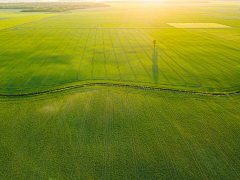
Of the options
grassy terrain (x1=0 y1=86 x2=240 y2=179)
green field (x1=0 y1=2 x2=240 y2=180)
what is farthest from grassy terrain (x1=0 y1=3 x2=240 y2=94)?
grassy terrain (x1=0 y1=86 x2=240 y2=179)

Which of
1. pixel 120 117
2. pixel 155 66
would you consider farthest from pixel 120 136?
pixel 155 66

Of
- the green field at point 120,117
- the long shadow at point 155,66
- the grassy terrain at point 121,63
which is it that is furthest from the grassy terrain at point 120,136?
the long shadow at point 155,66

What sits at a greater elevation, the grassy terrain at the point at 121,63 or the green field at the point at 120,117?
the grassy terrain at the point at 121,63

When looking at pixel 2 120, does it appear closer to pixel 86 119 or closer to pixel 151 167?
pixel 86 119

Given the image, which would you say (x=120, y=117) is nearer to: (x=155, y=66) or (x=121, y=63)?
(x=121, y=63)

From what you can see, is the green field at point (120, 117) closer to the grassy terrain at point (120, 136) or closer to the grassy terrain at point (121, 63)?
the grassy terrain at point (120, 136)

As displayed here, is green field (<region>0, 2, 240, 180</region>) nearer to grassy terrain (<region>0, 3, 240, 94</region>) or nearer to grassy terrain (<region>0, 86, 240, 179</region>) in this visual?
grassy terrain (<region>0, 86, 240, 179</region>)

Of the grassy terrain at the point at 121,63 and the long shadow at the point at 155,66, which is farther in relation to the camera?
the long shadow at the point at 155,66

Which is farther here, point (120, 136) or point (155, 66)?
point (155, 66)

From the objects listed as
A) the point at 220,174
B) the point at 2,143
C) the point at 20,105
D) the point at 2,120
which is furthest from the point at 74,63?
the point at 220,174
